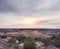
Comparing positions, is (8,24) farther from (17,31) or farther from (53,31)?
(53,31)

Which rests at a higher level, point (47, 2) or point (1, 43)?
point (47, 2)

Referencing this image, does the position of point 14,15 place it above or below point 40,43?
above

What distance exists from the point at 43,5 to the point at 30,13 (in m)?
0.39

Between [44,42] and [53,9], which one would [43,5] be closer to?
[53,9]

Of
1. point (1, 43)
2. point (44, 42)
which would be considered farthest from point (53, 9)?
point (1, 43)

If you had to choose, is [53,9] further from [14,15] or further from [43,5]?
[14,15]

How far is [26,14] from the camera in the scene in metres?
10.3

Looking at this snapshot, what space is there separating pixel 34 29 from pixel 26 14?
0.43 m

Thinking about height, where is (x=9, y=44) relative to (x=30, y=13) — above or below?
below

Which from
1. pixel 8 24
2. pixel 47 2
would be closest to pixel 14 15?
pixel 8 24

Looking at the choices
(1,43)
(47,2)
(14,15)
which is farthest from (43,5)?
(1,43)

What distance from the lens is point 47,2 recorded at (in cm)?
→ 1017

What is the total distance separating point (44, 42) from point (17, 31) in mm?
739

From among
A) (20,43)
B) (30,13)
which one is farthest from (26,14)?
(20,43)
